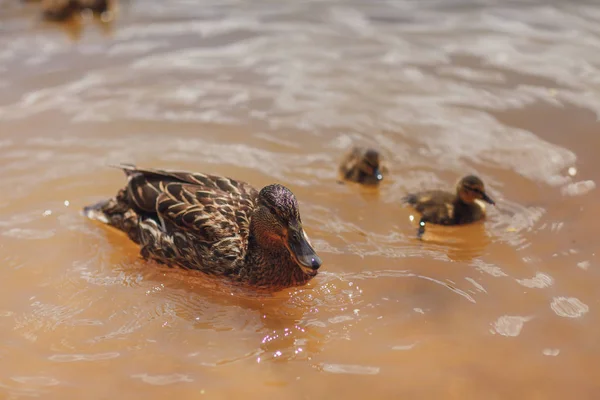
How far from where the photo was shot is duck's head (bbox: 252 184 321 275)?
3.28m

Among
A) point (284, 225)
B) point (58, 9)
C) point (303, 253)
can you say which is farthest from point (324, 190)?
point (58, 9)

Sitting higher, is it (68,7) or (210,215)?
(68,7)

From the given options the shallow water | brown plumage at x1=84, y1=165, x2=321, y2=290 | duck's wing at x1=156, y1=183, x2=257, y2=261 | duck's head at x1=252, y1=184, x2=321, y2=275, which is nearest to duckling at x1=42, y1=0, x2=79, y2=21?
the shallow water

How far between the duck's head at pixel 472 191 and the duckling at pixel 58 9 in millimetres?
6149

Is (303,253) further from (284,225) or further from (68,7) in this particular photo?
(68,7)

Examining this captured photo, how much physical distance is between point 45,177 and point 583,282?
353 cm

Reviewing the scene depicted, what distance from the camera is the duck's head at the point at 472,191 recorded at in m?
4.19

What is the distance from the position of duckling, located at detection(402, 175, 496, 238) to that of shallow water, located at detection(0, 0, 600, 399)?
0.08m

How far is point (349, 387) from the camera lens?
9.51ft

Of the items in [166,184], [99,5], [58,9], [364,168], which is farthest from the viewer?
[99,5]

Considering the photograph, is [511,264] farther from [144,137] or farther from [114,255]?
[144,137]

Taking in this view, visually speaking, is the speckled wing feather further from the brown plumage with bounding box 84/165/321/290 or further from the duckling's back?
the duckling's back

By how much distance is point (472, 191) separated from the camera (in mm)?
4199

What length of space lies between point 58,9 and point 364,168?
5530mm
